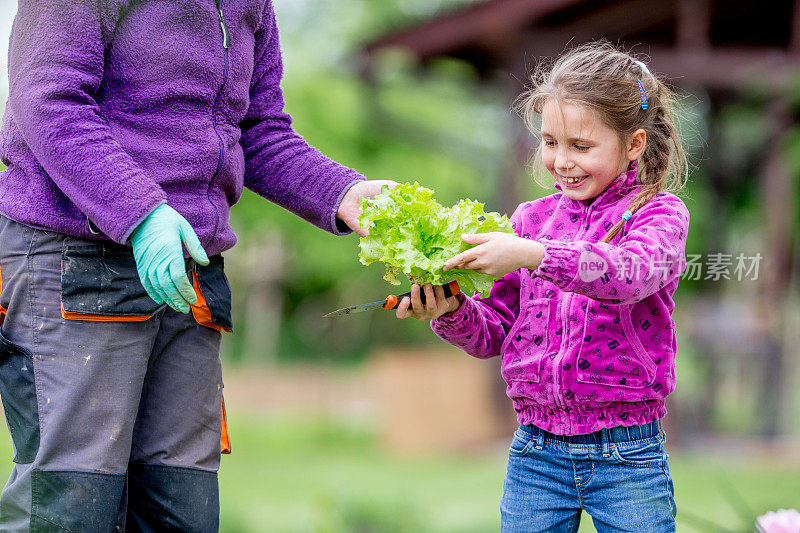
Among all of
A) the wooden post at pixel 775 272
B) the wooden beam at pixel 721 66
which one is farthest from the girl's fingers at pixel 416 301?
the wooden post at pixel 775 272

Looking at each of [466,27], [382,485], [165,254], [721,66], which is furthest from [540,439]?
[466,27]

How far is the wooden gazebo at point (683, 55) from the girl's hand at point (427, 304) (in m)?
5.40

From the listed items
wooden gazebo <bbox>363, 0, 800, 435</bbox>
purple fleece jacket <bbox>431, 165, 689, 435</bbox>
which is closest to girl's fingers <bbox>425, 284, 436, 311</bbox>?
purple fleece jacket <bbox>431, 165, 689, 435</bbox>

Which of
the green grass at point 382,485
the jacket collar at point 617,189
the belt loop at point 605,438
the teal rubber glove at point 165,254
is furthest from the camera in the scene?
the green grass at point 382,485

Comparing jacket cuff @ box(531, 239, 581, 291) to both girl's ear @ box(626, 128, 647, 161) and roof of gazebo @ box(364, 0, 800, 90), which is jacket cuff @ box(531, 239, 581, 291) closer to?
girl's ear @ box(626, 128, 647, 161)

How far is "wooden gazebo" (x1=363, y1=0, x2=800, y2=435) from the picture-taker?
7820 mm

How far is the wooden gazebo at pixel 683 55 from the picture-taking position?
782 cm

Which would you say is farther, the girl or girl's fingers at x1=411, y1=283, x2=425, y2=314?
girl's fingers at x1=411, y1=283, x2=425, y2=314

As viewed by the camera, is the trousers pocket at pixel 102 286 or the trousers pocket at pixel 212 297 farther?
the trousers pocket at pixel 212 297

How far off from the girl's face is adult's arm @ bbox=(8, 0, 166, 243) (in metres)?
1.00

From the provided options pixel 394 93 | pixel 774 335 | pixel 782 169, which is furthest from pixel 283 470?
pixel 394 93

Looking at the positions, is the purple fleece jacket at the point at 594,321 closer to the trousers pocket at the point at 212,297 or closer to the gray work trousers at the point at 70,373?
the trousers pocket at the point at 212,297

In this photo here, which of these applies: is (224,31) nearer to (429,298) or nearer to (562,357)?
(429,298)

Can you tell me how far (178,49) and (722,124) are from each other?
908 cm
